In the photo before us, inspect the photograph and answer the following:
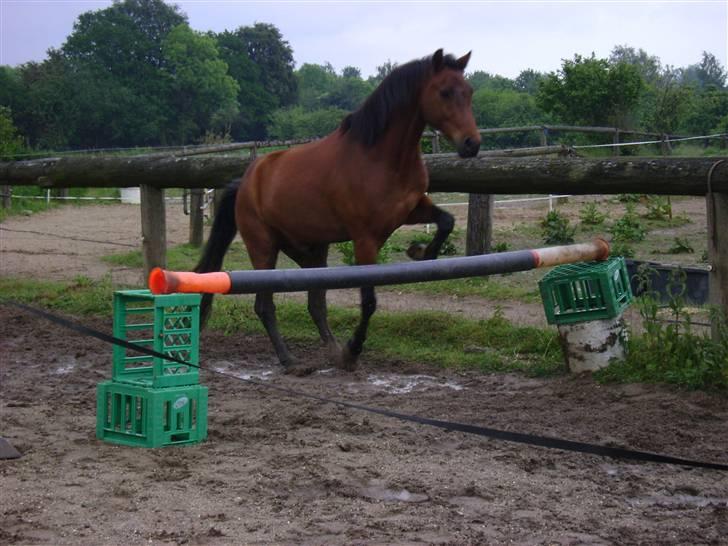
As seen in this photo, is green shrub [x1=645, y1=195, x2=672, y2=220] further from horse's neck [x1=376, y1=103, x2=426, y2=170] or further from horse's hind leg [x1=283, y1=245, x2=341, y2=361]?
horse's neck [x1=376, y1=103, x2=426, y2=170]

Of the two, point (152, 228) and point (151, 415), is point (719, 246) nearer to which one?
point (151, 415)

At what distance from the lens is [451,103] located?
6.17m

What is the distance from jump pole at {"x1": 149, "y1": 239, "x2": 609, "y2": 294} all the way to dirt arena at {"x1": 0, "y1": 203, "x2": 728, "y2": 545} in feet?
2.73

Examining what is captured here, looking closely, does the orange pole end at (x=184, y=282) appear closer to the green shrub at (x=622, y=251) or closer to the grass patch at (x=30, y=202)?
the green shrub at (x=622, y=251)

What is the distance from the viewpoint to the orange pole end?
12.1ft

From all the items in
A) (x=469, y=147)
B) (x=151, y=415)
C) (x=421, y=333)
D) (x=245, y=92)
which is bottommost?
(x=421, y=333)

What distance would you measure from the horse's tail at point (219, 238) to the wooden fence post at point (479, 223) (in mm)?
3396

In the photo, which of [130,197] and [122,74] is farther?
[122,74]

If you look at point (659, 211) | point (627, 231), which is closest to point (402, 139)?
point (627, 231)

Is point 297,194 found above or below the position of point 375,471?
above

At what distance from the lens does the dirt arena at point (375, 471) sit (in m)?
3.49

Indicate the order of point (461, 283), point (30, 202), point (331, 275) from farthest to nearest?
1. point (30, 202)
2. point (461, 283)
3. point (331, 275)

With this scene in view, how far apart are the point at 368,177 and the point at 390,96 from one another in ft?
1.86

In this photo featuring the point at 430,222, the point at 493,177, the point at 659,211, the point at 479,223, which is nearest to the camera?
the point at 430,222
